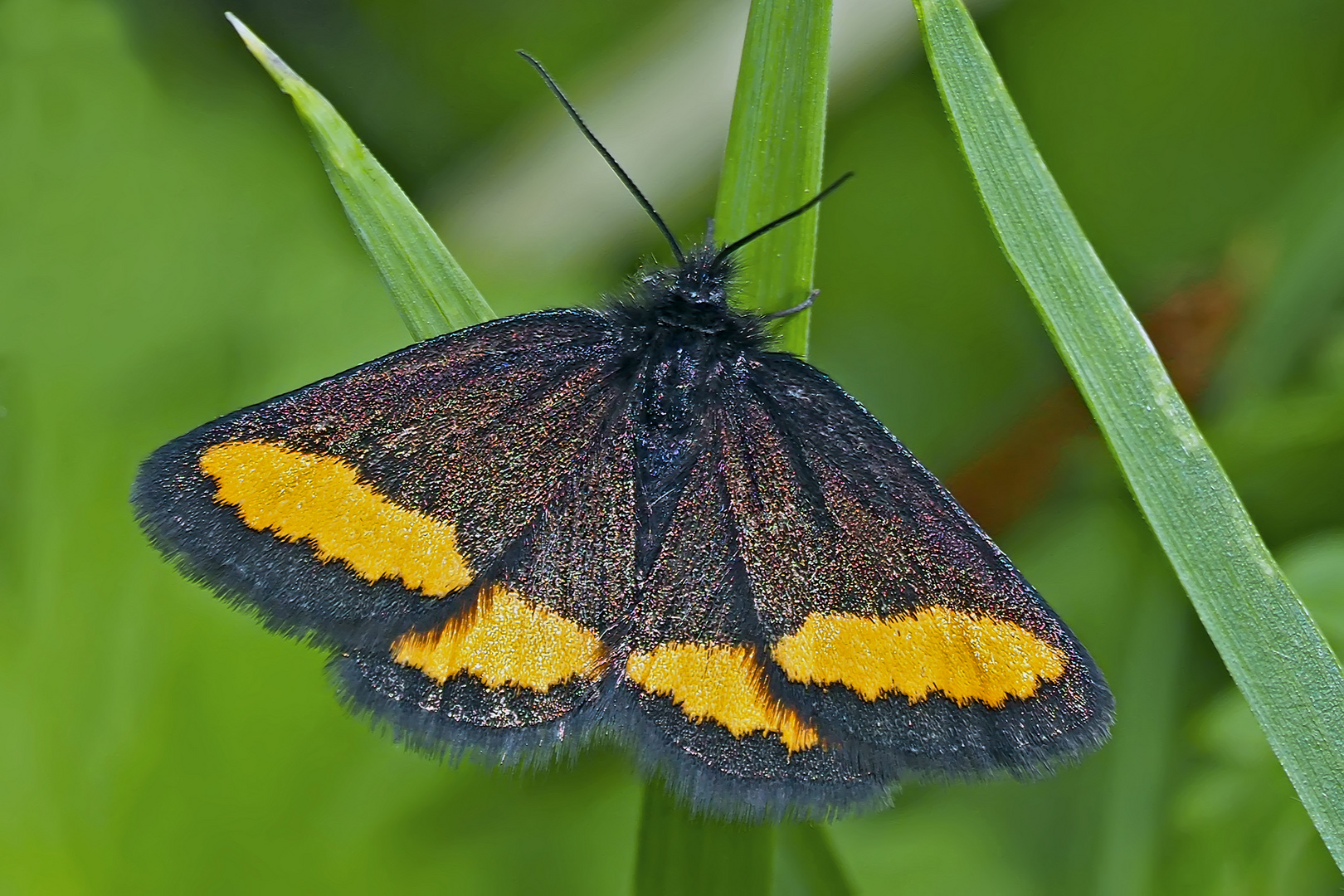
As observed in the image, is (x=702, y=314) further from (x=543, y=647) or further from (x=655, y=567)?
(x=543, y=647)

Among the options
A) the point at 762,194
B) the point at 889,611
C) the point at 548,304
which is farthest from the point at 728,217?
the point at 548,304

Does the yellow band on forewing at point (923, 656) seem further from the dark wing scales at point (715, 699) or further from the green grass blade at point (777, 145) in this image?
the green grass blade at point (777, 145)

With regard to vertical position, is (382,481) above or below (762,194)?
below

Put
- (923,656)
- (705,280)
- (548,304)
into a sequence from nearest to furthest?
(923,656), (705,280), (548,304)

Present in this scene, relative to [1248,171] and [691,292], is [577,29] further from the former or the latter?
[1248,171]

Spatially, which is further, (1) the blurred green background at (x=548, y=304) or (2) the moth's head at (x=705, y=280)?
(1) the blurred green background at (x=548, y=304)

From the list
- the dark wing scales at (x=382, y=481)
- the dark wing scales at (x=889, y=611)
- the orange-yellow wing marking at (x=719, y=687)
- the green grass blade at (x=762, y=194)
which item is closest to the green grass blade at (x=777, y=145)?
the green grass blade at (x=762, y=194)

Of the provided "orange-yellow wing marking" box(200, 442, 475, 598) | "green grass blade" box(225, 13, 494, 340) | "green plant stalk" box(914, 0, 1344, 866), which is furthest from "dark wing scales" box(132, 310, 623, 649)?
"green plant stalk" box(914, 0, 1344, 866)

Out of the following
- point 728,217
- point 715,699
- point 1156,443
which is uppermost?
point 728,217
